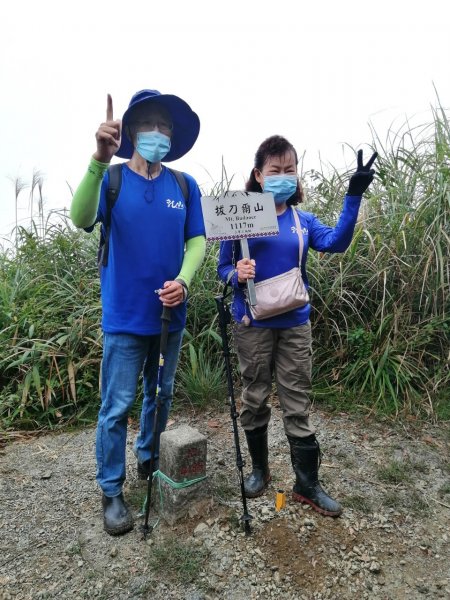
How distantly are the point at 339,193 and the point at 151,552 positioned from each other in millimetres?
3791

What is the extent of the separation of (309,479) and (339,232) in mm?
1395

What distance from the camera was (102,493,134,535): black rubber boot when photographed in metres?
2.31

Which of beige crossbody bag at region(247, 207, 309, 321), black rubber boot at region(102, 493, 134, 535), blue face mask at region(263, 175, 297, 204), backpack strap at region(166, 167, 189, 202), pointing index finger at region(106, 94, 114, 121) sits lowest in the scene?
black rubber boot at region(102, 493, 134, 535)

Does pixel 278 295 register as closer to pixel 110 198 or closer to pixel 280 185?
pixel 280 185

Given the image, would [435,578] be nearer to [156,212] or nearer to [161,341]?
[161,341]

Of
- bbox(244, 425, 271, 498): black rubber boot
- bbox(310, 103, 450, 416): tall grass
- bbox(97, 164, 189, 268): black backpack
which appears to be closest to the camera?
bbox(97, 164, 189, 268): black backpack

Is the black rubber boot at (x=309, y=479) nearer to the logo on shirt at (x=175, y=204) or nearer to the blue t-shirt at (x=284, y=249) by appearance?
the blue t-shirt at (x=284, y=249)

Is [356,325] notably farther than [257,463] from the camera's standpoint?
Yes

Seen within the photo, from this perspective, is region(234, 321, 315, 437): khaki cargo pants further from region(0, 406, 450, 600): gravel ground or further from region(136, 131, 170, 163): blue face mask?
region(136, 131, 170, 163): blue face mask

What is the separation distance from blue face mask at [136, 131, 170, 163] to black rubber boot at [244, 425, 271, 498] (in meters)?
1.61

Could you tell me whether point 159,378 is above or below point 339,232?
below

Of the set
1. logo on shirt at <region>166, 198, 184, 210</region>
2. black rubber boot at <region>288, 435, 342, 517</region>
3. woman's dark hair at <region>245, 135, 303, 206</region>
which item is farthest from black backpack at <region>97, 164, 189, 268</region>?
black rubber boot at <region>288, 435, 342, 517</region>

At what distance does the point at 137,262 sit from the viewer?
2223 millimetres

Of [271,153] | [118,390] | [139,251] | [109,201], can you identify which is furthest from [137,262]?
[271,153]
